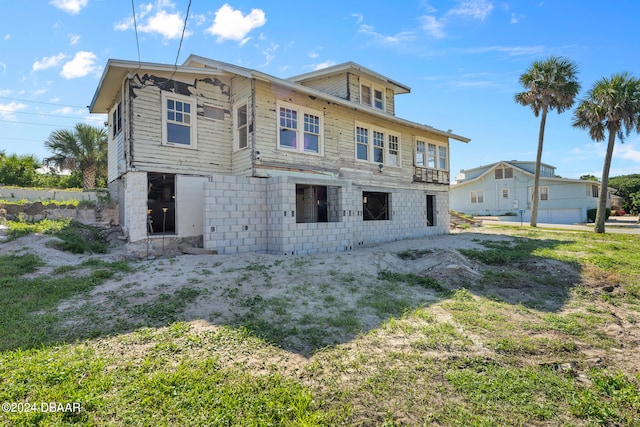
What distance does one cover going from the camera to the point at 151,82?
34.5ft

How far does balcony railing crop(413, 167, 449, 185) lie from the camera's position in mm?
17469

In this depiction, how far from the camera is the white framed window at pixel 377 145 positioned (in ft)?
49.1

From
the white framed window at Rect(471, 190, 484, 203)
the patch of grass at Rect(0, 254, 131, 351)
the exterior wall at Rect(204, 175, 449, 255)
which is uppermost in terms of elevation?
the white framed window at Rect(471, 190, 484, 203)

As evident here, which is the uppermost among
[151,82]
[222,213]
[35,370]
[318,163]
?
[151,82]

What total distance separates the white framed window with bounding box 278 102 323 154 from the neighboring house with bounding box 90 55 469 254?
0.13 feet

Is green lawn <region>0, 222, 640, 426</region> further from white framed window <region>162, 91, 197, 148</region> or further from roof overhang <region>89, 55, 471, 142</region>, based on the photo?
roof overhang <region>89, 55, 471, 142</region>

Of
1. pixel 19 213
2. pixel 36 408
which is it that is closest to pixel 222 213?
pixel 36 408

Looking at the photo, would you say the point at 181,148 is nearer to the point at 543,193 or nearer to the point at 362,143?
the point at 362,143

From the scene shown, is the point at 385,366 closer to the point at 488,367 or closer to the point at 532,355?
the point at 488,367

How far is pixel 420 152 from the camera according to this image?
18031mm

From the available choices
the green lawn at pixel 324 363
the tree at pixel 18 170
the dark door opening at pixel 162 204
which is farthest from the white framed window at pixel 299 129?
the tree at pixel 18 170

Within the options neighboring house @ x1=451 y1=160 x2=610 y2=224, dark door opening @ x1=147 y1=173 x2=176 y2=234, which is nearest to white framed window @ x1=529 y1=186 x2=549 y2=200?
neighboring house @ x1=451 y1=160 x2=610 y2=224

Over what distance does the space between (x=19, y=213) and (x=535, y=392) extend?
17110 millimetres

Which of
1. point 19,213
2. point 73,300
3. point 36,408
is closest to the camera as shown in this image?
point 36,408
